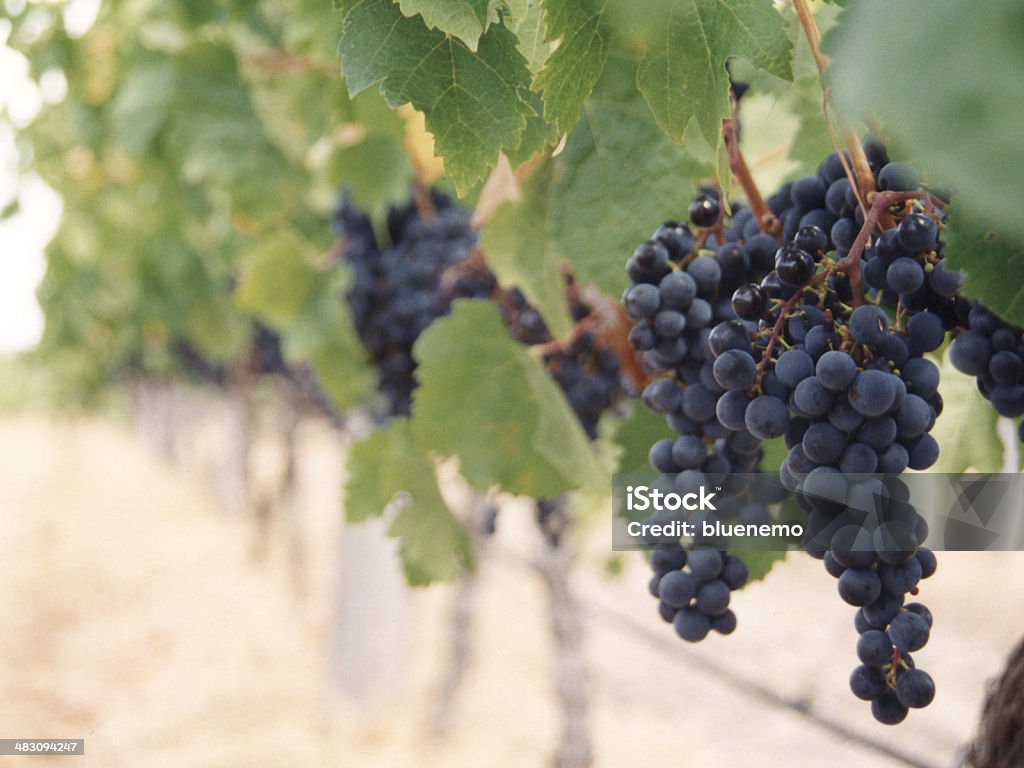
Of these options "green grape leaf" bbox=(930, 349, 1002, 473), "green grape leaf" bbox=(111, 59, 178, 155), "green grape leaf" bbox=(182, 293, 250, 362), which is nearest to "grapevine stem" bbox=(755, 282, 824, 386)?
"green grape leaf" bbox=(930, 349, 1002, 473)

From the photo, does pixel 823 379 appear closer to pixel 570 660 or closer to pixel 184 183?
pixel 570 660

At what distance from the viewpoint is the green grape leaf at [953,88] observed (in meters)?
0.30

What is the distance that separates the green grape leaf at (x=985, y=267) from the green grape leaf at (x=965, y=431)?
1.11ft

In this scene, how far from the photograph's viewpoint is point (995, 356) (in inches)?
25.8

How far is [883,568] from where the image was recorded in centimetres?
65

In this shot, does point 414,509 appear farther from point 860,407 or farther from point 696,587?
point 860,407

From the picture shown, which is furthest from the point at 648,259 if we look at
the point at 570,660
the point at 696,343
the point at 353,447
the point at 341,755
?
the point at 341,755

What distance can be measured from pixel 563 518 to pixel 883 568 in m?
1.44

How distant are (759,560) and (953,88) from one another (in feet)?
2.24

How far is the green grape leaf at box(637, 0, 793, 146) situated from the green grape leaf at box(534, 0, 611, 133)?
4cm

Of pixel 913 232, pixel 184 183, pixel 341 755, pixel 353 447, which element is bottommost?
pixel 341 755

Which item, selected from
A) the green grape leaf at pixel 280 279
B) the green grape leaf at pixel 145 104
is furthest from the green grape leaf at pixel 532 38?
the green grape leaf at pixel 145 104

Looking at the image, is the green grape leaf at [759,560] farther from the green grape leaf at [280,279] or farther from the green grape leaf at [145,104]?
the green grape leaf at [145,104]

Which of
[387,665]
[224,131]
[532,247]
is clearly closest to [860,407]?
[532,247]
